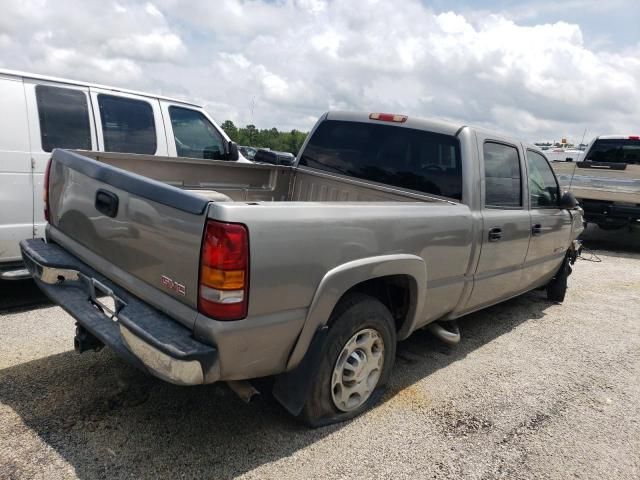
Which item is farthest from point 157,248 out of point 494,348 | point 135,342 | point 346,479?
point 494,348

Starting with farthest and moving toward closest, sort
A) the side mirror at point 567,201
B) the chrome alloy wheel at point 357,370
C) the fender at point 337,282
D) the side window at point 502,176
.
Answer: the side mirror at point 567,201, the side window at point 502,176, the chrome alloy wheel at point 357,370, the fender at point 337,282

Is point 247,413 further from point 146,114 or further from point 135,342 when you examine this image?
point 146,114

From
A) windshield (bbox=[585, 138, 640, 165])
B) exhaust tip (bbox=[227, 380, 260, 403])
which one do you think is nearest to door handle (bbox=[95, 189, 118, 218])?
exhaust tip (bbox=[227, 380, 260, 403])

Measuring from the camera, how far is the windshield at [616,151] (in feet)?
35.4

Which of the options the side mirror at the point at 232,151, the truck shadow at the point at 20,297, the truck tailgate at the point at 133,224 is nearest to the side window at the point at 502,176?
the truck tailgate at the point at 133,224

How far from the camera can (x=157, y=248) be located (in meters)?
2.41

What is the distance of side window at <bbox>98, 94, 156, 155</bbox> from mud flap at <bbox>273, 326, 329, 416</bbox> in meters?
3.65

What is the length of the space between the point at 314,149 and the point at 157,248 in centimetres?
242

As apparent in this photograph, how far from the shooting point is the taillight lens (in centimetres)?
213

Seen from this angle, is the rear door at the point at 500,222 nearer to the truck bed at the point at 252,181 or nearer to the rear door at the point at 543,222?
the rear door at the point at 543,222

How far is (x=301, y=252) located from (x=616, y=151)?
10994 millimetres

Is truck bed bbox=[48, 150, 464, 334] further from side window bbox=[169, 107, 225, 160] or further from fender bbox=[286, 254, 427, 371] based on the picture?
side window bbox=[169, 107, 225, 160]

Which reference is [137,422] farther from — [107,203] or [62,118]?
[62,118]

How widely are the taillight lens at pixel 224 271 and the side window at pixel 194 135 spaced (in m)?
4.03
